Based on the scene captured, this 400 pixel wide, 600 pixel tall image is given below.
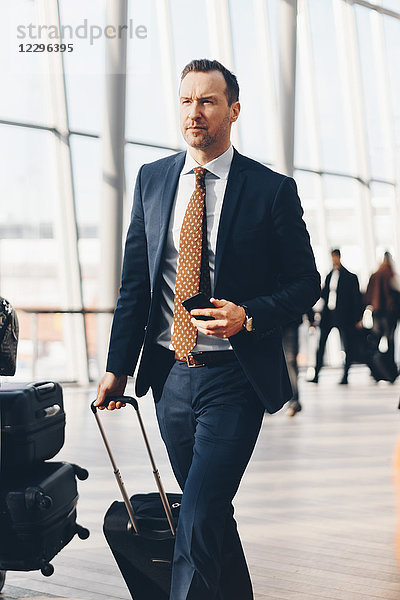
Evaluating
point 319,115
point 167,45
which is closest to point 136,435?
point 167,45

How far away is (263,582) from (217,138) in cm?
197

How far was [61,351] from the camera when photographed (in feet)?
38.7

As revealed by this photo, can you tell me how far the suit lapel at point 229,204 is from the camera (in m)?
2.57

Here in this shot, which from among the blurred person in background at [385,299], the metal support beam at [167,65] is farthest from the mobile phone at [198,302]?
the metal support beam at [167,65]

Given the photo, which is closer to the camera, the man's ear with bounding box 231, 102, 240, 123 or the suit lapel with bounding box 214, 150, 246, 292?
the suit lapel with bounding box 214, 150, 246, 292

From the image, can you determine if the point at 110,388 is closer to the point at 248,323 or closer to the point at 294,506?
the point at 248,323

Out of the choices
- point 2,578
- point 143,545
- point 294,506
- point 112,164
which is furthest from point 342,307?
point 143,545

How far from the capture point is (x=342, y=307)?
12.4 metres

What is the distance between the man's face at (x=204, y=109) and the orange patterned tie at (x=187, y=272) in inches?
6.9

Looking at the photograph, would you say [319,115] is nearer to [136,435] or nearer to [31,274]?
[31,274]

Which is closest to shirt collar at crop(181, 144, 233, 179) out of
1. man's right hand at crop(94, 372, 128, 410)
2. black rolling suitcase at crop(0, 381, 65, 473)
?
man's right hand at crop(94, 372, 128, 410)

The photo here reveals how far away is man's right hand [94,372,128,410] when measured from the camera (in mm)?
2725

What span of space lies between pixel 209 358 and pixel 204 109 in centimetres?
71

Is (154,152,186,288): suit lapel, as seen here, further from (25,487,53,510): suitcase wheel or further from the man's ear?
(25,487,53,510): suitcase wheel
